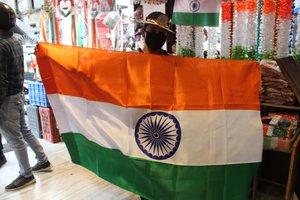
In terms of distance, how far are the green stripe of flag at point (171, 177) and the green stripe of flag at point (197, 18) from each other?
118cm

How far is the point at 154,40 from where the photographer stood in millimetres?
1593

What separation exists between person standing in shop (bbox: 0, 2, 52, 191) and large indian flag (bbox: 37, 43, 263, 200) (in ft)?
2.13

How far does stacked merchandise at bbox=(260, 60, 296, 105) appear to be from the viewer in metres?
1.95

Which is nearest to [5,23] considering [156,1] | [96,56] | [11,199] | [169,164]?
[96,56]

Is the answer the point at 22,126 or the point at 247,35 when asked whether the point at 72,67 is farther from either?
the point at 247,35

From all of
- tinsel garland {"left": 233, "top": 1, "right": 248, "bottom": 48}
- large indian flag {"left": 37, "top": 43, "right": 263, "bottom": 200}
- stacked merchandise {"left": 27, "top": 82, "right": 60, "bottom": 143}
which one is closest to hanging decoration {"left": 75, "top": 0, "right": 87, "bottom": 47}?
stacked merchandise {"left": 27, "top": 82, "right": 60, "bottom": 143}

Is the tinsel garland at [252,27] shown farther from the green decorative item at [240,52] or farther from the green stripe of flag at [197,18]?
the green stripe of flag at [197,18]

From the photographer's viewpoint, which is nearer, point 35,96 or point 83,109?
point 83,109

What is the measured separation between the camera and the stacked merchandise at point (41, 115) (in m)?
3.45

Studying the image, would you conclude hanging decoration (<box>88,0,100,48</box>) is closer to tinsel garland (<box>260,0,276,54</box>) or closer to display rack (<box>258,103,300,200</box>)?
tinsel garland (<box>260,0,276,54</box>)

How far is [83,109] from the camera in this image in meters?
1.76

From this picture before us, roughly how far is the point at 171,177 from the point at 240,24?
5.29 ft

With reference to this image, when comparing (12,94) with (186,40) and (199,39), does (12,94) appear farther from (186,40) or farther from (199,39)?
(199,39)

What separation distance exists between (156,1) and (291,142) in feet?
5.51
